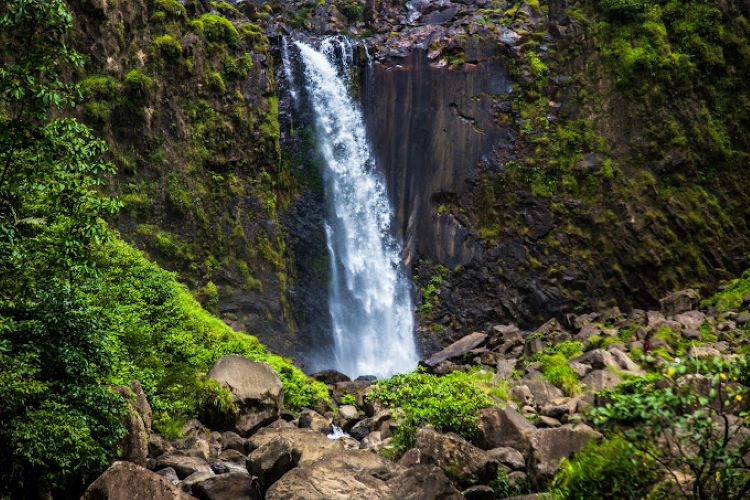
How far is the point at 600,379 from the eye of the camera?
12.1m

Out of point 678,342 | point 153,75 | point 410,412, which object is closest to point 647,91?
point 678,342

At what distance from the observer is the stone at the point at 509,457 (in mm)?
7206

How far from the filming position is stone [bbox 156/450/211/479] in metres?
7.28

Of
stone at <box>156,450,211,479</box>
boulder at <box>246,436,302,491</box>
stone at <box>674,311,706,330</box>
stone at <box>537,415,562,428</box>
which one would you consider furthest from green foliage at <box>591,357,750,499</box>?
stone at <box>674,311,706,330</box>

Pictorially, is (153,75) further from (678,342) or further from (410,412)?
(678,342)

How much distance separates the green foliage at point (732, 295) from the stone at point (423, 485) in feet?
53.1

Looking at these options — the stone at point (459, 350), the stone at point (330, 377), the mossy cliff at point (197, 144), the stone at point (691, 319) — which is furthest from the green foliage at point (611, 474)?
the mossy cliff at point (197, 144)

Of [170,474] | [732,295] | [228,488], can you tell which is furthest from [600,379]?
[732,295]

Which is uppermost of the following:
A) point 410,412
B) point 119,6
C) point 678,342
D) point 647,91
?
point 119,6

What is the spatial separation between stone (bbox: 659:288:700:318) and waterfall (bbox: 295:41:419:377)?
939 centimetres

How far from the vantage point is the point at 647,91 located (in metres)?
24.9

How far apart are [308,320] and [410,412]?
14.5 meters

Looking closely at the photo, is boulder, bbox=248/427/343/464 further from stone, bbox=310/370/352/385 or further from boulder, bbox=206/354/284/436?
stone, bbox=310/370/352/385

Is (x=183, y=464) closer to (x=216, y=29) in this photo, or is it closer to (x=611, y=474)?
(x=611, y=474)
